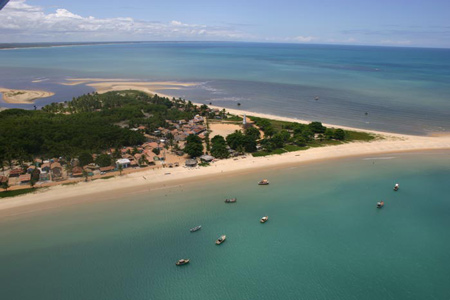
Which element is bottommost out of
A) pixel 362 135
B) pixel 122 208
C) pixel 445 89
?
pixel 122 208

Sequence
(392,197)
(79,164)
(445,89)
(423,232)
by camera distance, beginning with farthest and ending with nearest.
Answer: (445,89), (79,164), (392,197), (423,232)

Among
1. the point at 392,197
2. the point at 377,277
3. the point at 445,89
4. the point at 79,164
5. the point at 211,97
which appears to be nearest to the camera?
the point at 377,277

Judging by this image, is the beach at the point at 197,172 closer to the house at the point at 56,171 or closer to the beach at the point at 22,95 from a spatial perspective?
the house at the point at 56,171

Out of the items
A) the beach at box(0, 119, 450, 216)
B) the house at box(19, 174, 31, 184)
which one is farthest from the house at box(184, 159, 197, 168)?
the house at box(19, 174, 31, 184)

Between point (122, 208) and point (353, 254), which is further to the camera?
point (122, 208)

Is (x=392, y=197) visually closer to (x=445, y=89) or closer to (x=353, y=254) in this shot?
(x=353, y=254)

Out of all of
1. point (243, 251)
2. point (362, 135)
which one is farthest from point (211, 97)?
point (243, 251)

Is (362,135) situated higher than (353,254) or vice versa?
(362,135)
